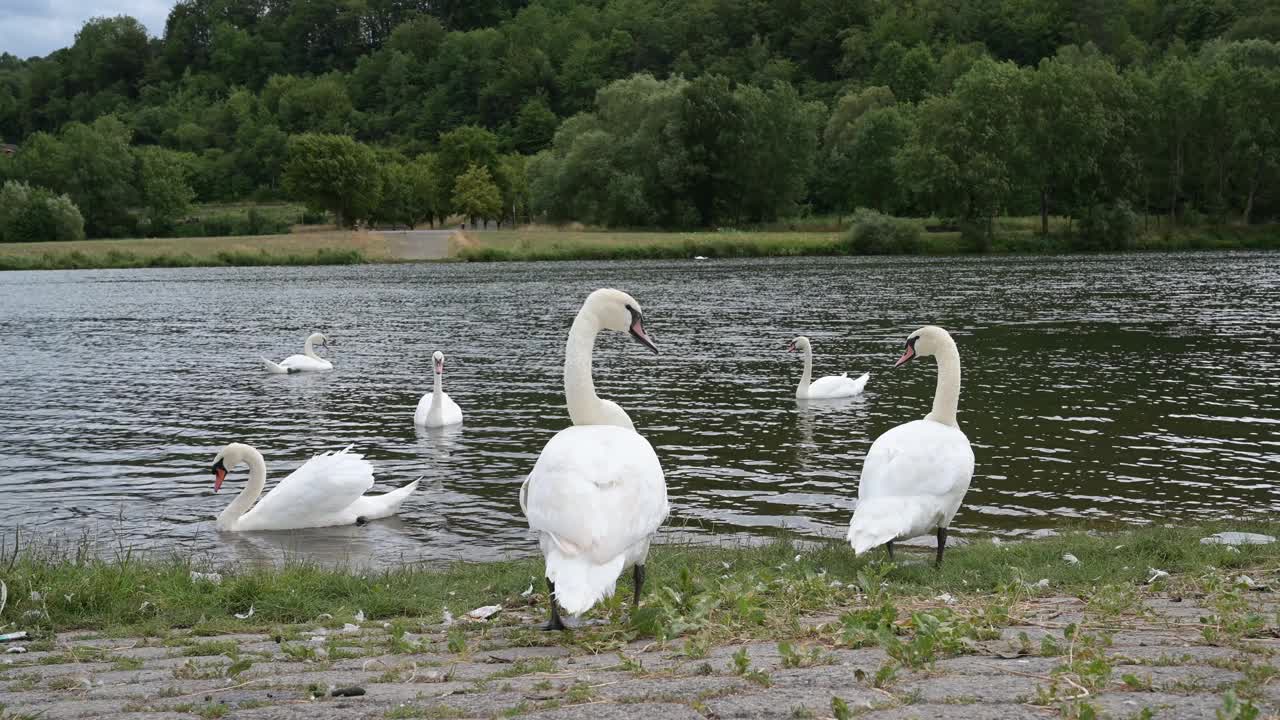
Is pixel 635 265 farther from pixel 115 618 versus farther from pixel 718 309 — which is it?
pixel 115 618

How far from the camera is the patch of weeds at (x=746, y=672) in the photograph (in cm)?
554

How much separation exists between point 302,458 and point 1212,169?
334 feet

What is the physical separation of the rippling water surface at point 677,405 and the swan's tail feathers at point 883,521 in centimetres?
345

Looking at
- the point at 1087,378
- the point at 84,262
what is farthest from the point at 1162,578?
the point at 84,262

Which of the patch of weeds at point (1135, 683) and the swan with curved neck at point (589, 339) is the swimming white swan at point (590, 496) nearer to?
the swan with curved neck at point (589, 339)

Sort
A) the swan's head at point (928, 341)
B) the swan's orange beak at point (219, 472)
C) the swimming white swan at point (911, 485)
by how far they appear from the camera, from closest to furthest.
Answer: the swimming white swan at point (911, 485) < the swan's head at point (928, 341) < the swan's orange beak at point (219, 472)

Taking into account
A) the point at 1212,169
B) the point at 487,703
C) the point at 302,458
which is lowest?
the point at 302,458

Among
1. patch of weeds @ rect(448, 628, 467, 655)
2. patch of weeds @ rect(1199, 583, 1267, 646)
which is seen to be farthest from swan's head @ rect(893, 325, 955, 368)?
patch of weeds @ rect(448, 628, 467, 655)

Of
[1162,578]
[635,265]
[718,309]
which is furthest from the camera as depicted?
[635,265]

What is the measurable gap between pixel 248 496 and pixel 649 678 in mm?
9902

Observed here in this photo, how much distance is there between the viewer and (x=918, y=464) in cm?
1016

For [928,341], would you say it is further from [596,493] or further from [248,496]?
[248,496]

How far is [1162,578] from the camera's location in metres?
8.98

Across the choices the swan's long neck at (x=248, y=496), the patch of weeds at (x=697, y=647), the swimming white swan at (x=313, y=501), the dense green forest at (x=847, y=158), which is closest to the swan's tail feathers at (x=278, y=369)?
the swan's long neck at (x=248, y=496)
